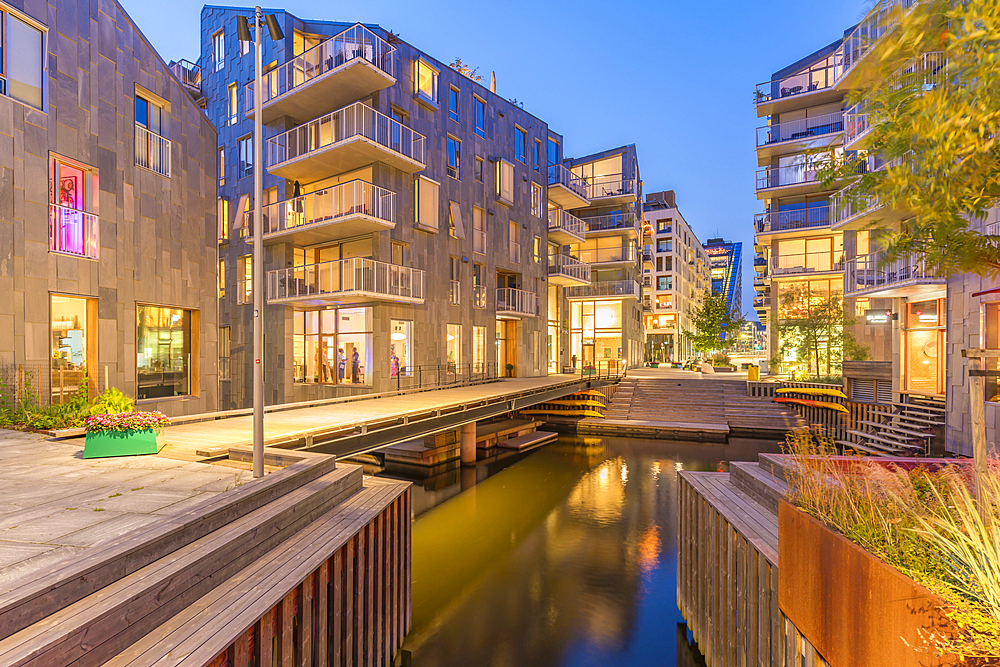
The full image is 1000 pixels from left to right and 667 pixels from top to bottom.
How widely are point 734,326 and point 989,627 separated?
4147cm

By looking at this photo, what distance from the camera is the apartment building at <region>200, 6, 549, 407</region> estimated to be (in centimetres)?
1773

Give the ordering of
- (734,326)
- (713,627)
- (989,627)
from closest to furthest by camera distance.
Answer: (989,627)
(713,627)
(734,326)

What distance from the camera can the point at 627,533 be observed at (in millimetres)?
11977

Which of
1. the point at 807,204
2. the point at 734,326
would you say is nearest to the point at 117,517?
the point at 807,204

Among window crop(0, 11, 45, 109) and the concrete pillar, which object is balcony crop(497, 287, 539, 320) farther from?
window crop(0, 11, 45, 109)

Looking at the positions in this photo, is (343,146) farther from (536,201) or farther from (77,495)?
(77,495)

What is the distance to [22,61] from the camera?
9812 mm

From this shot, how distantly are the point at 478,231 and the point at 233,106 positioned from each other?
12507mm

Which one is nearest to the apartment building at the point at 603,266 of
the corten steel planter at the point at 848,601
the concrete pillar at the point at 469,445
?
the concrete pillar at the point at 469,445

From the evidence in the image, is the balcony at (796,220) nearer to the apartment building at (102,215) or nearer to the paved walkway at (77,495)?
the apartment building at (102,215)

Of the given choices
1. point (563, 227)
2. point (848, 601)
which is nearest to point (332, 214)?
point (563, 227)

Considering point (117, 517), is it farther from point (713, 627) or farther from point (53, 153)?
point (53, 153)

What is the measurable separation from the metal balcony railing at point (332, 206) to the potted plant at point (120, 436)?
1081cm

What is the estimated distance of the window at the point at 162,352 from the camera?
1253cm
